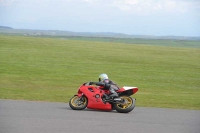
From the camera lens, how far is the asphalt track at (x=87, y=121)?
993cm

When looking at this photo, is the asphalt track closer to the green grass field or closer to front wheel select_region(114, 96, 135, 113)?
front wheel select_region(114, 96, 135, 113)

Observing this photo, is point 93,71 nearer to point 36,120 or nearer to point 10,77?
point 10,77

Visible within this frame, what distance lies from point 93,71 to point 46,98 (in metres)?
14.8

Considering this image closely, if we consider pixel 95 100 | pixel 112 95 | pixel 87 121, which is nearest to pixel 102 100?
pixel 95 100

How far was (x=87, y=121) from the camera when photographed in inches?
441

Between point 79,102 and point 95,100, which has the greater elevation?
point 95,100

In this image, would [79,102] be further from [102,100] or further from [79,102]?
[102,100]

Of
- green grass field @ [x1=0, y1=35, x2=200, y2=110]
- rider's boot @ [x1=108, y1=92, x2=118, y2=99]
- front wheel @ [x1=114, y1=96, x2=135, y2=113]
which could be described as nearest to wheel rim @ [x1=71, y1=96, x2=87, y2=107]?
rider's boot @ [x1=108, y1=92, x2=118, y2=99]

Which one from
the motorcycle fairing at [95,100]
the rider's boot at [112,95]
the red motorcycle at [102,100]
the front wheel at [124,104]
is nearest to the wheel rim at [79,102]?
the red motorcycle at [102,100]

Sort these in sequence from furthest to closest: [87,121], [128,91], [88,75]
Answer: [88,75]
[128,91]
[87,121]

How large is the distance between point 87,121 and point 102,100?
9.25 feet

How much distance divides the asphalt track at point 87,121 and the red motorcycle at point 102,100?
200mm

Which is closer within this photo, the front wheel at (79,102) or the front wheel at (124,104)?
the front wheel at (124,104)

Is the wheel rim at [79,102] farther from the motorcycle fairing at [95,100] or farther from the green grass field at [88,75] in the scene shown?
the green grass field at [88,75]
